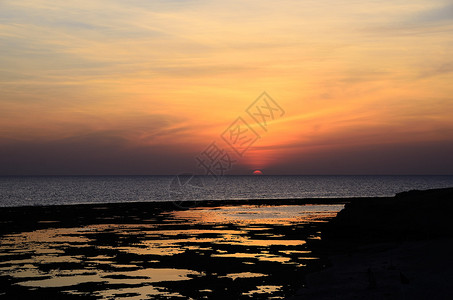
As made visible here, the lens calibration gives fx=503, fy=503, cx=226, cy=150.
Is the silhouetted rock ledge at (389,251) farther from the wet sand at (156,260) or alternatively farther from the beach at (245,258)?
the wet sand at (156,260)

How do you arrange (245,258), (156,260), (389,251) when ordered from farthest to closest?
(245,258) → (156,260) → (389,251)

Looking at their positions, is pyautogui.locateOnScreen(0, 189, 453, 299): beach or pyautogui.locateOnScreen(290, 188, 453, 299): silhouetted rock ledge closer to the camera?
pyautogui.locateOnScreen(290, 188, 453, 299): silhouetted rock ledge

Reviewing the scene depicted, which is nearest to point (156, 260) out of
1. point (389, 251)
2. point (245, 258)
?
point (245, 258)

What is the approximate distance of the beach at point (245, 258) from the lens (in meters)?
21.6

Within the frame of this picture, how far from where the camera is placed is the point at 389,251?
30.0 metres

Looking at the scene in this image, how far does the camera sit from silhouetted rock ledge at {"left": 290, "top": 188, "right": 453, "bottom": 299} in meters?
19.8

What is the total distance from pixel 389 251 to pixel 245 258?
864cm

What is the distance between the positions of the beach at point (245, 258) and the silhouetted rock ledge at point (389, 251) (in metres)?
0.06

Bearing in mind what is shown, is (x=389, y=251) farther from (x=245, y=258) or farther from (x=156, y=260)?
(x=156, y=260)

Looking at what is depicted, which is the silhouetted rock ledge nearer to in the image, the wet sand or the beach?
the beach

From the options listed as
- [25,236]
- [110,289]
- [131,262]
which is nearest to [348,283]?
[110,289]

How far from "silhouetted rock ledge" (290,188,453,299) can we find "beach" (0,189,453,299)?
0.06 meters

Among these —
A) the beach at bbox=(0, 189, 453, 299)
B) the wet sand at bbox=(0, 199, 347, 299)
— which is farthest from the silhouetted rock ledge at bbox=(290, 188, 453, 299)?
the wet sand at bbox=(0, 199, 347, 299)

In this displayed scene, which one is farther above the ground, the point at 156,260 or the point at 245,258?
the point at 156,260
